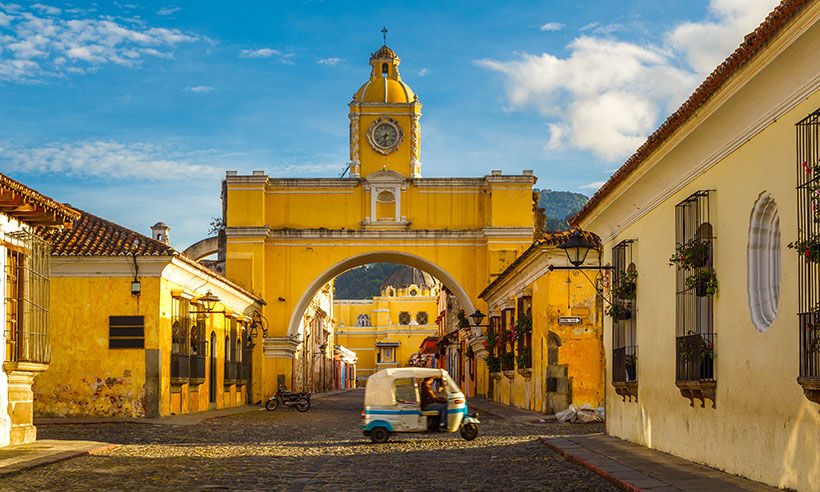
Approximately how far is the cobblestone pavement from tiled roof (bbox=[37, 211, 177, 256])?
12.9 feet

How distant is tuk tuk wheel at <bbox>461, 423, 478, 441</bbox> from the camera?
16.2m

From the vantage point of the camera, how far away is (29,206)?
13805 mm

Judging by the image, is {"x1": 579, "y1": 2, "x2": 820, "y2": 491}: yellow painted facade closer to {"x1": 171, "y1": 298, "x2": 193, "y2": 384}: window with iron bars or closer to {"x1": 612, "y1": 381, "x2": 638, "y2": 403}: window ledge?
{"x1": 612, "y1": 381, "x2": 638, "y2": 403}: window ledge

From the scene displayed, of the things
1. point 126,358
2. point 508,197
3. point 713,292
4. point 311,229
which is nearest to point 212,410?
point 126,358

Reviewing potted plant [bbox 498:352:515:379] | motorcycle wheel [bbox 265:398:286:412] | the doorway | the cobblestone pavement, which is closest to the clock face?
potted plant [bbox 498:352:515:379]

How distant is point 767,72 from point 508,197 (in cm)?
2759

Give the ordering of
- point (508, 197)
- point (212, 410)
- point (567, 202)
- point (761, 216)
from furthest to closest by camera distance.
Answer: point (567, 202), point (508, 197), point (212, 410), point (761, 216)

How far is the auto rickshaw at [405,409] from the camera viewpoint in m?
16.2

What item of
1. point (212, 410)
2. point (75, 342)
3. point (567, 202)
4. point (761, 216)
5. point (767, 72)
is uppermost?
point (567, 202)

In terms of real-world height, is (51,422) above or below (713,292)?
below

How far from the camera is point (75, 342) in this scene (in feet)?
72.0

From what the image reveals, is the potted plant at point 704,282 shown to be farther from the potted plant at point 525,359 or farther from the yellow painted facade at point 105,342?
the potted plant at point 525,359

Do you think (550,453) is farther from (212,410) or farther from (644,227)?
(212,410)

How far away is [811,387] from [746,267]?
228cm
